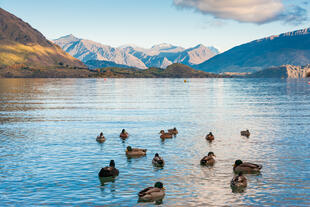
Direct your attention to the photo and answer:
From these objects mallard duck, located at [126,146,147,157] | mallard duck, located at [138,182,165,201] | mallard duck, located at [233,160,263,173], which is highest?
mallard duck, located at [126,146,147,157]

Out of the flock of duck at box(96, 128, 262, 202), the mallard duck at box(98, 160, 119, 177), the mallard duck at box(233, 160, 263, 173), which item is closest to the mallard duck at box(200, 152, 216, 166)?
the flock of duck at box(96, 128, 262, 202)

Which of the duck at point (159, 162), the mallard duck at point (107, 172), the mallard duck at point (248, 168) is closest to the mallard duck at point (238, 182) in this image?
the mallard duck at point (248, 168)

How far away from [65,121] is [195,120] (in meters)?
25.2

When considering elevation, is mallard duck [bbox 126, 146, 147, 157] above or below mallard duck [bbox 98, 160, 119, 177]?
above

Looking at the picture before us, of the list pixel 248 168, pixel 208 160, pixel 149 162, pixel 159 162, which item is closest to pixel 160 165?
pixel 159 162

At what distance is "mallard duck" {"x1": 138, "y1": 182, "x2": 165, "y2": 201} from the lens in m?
25.2

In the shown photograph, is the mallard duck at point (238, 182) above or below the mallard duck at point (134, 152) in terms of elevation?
below

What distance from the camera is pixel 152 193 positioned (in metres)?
25.3

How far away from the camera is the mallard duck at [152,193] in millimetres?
25180

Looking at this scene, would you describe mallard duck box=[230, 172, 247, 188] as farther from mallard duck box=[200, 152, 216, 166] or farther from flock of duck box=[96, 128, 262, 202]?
mallard duck box=[200, 152, 216, 166]

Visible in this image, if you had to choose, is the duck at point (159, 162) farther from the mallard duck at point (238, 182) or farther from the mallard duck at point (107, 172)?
the mallard duck at point (238, 182)

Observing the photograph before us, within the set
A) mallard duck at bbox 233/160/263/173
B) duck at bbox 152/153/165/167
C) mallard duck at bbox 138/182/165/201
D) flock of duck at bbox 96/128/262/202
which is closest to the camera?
mallard duck at bbox 138/182/165/201

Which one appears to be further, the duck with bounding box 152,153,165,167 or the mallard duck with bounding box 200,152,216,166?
the mallard duck with bounding box 200,152,216,166

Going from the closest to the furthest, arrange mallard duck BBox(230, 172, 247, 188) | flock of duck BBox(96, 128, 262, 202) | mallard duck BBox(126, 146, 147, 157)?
flock of duck BBox(96, 128, 262, 202) → mallard duck BBox(230, 172, 247, 188) → mallard duck BBox(126, 146, 147, 157)
